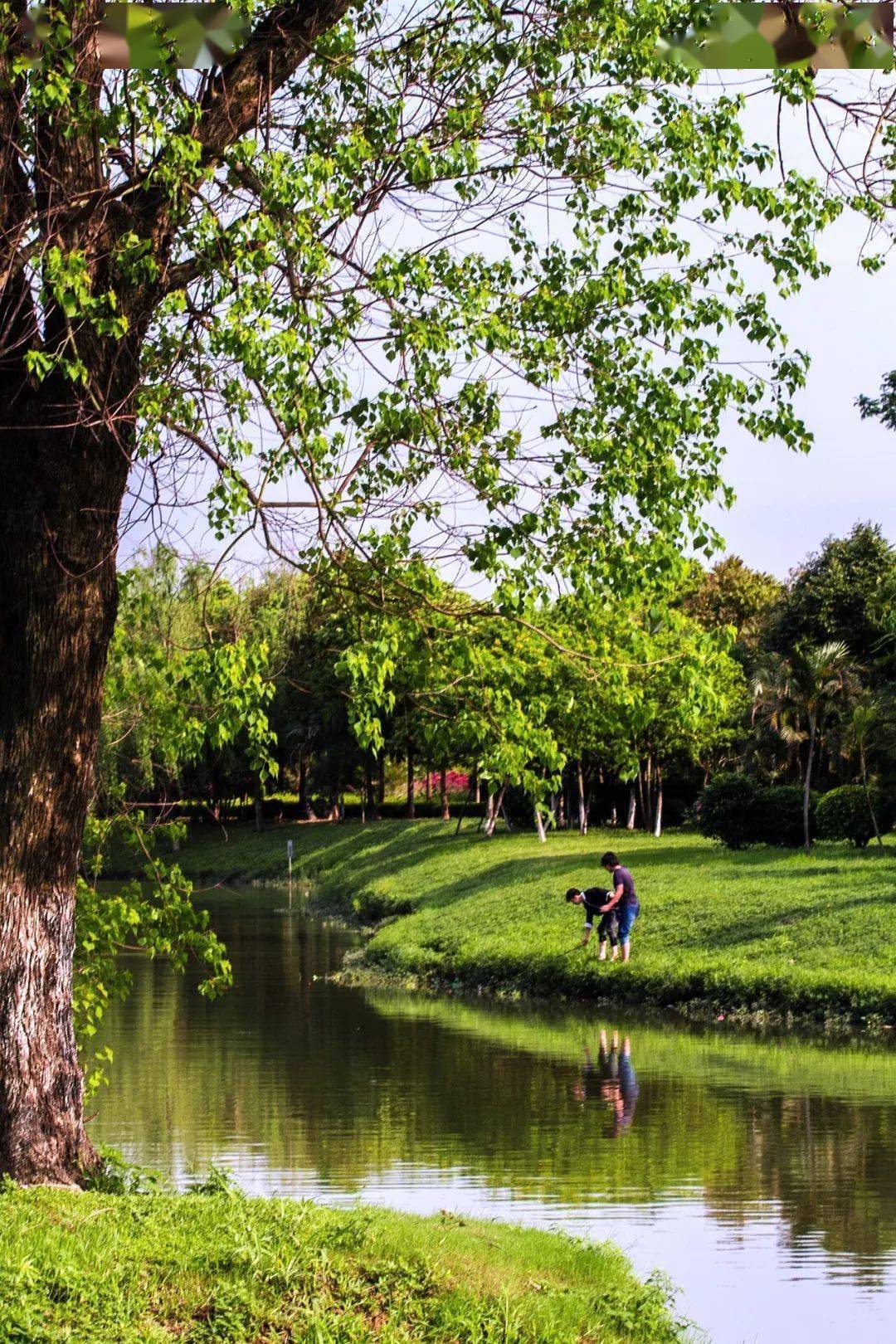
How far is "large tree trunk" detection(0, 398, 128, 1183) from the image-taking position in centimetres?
947

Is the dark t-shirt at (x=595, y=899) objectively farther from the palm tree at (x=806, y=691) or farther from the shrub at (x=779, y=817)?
the shrub at (x=779, y=817)

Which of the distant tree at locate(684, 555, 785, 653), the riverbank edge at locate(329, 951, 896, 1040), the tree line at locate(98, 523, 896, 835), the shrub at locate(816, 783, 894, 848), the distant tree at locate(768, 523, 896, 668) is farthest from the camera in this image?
the distant tree at locate(684, 555, 785, 653)

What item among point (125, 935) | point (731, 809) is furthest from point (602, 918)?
point (731, 809)

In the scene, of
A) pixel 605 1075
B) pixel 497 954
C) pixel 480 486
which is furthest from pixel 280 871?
pixel 480 486

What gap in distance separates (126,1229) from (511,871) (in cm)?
3133

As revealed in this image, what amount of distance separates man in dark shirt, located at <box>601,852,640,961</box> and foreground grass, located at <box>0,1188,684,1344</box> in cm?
1570

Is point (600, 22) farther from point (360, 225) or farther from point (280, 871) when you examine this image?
point (280, 871)

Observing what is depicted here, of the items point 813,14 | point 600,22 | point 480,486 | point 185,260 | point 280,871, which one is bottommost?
point 280,871

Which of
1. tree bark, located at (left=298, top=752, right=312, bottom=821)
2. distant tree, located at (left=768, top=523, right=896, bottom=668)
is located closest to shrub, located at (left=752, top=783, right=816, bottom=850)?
distant tree, located at (left=768, top=523, right=896, bottom=668)

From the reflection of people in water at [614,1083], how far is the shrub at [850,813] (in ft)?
64.2

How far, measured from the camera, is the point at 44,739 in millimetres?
9570

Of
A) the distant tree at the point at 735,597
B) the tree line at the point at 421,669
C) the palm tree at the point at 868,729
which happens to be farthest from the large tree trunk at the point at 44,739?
the distant tree at the point at 735,597

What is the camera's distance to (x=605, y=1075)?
17.4m

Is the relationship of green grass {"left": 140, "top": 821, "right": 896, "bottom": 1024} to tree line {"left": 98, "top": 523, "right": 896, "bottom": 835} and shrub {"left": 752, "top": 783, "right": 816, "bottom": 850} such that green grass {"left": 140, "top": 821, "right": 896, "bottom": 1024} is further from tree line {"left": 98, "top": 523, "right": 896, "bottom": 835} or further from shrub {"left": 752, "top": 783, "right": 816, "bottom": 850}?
tree line {"left": 98, "top": 523, "right": 896, "bottom": 835}
